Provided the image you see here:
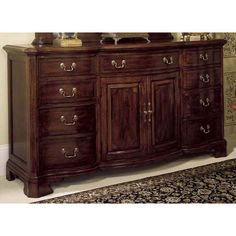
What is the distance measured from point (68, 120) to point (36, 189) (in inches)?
15.4

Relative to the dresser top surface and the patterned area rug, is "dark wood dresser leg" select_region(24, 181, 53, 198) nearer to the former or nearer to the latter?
the patterned area rug

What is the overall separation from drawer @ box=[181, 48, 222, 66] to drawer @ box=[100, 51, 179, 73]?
0.41 ft

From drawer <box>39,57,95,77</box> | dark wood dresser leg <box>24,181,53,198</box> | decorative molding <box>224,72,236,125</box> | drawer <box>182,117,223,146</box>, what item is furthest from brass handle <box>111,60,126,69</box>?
decorative molding <box>224,72,236,125</box>

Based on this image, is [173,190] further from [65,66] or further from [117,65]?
[65,66]

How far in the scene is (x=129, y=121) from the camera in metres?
2.52

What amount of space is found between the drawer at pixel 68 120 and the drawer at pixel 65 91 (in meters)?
0.05

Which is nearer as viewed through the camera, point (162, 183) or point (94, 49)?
point (94, 49)

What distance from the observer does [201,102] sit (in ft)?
9.48

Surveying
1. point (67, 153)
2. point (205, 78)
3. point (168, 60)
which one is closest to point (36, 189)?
point (67, 153)
